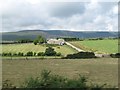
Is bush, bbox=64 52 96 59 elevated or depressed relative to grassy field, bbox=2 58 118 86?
elevated

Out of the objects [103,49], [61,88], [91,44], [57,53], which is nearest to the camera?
[61,88]

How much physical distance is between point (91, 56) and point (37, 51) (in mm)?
14277

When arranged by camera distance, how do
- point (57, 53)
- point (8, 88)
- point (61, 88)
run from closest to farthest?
1. point (61, 88)
2. point (8, 88)
3. point (57, 53)

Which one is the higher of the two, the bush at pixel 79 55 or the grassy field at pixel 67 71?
the bush at pixel 79 55

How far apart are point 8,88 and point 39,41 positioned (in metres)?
82.5

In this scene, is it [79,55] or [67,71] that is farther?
[79,55]

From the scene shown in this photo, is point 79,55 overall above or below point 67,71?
above

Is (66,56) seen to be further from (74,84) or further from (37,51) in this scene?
(74,84)

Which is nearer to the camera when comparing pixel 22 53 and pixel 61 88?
pixel 61 88

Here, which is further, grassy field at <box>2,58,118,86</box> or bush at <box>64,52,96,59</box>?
bush at <box>64,52,96,59</box>

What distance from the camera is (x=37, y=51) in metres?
73.4

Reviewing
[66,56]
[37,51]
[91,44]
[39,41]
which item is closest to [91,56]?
[66,56]

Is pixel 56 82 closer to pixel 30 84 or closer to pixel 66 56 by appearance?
pixel 30 84

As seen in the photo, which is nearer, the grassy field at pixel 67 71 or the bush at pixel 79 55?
the grassy field at pixel 67 71
